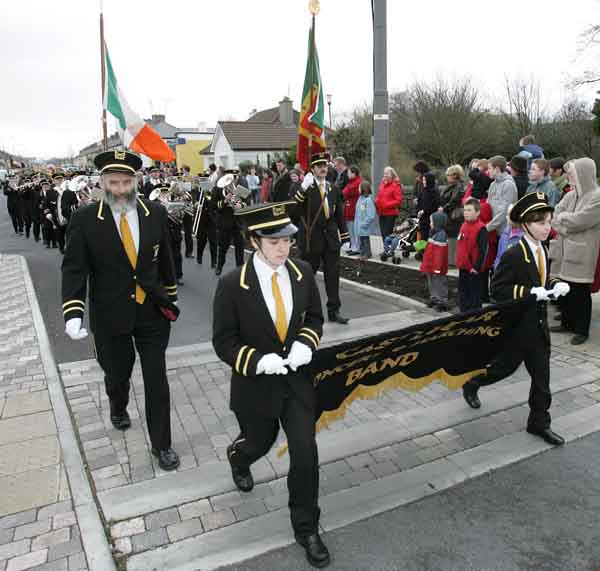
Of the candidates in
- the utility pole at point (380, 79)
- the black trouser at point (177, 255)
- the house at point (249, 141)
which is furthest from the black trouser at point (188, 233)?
the house at point (249, 141)

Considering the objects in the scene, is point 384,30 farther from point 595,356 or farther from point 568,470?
point 568,470

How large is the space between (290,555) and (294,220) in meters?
4.72

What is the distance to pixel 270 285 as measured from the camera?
122 inches

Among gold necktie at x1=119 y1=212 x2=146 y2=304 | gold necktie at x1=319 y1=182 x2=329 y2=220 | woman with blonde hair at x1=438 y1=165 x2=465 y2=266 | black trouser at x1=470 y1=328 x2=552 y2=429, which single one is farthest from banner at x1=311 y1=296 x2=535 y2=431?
woman with blonde hair at x1=438 y1=165 x2=465 y2=266

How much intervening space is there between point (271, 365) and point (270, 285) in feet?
1.50

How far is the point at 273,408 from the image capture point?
10.2 ft

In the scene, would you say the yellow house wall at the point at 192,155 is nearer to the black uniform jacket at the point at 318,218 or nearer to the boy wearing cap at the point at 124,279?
the black uniform jacket at the point at 318,218

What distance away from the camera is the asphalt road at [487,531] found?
10.0ft

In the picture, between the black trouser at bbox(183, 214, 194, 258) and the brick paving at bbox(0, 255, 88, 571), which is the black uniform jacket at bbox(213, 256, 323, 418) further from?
the black trouser at bbox(183, 214, 194, 258)

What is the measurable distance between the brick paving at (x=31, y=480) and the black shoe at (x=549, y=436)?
3.36m

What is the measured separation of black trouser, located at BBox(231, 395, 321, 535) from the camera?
296 cm

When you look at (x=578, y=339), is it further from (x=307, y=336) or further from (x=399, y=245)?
(x=399, y=245)

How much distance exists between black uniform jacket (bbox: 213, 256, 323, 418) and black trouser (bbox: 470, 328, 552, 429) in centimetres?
196

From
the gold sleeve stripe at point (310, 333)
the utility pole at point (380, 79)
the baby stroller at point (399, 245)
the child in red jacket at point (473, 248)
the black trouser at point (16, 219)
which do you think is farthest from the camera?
the black trouser at point (16, 219)
